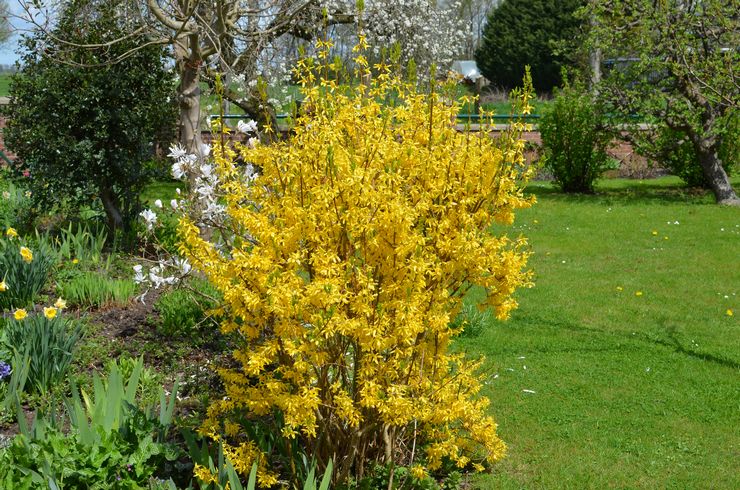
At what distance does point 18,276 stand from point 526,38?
1007 inches

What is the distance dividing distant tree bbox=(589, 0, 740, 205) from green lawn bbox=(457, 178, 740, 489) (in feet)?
7.73

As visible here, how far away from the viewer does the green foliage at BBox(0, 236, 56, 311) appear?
5.43m

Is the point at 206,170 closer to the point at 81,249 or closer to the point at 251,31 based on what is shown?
the point at 81,249

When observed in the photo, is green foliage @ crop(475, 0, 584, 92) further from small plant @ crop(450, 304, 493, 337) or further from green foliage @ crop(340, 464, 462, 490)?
green foliage @ crop(340, 464, 462, 490)

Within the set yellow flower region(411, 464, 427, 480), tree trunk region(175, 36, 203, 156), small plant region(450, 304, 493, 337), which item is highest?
tree trunk region(175, 36, 203, 156)

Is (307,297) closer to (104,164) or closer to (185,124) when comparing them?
(185,124)

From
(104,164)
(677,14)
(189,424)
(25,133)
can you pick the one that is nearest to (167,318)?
(189,424)

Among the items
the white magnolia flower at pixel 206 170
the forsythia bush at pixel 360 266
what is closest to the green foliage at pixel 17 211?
the white magnolia flower at pixel 206 170

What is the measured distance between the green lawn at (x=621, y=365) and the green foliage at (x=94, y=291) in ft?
8.26

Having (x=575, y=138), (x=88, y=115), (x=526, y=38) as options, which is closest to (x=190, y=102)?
(x=88, y=115)

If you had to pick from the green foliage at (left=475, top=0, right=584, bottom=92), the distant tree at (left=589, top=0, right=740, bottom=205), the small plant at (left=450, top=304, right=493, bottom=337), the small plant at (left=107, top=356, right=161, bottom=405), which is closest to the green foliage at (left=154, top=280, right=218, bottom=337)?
the small plant at (left=107, top=356, right=161, bottom=405)

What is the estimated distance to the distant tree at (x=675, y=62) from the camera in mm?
10906

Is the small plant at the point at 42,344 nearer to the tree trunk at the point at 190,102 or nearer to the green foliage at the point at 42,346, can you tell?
the green foliage at the point at 42,346

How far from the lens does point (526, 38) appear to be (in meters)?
28.5
